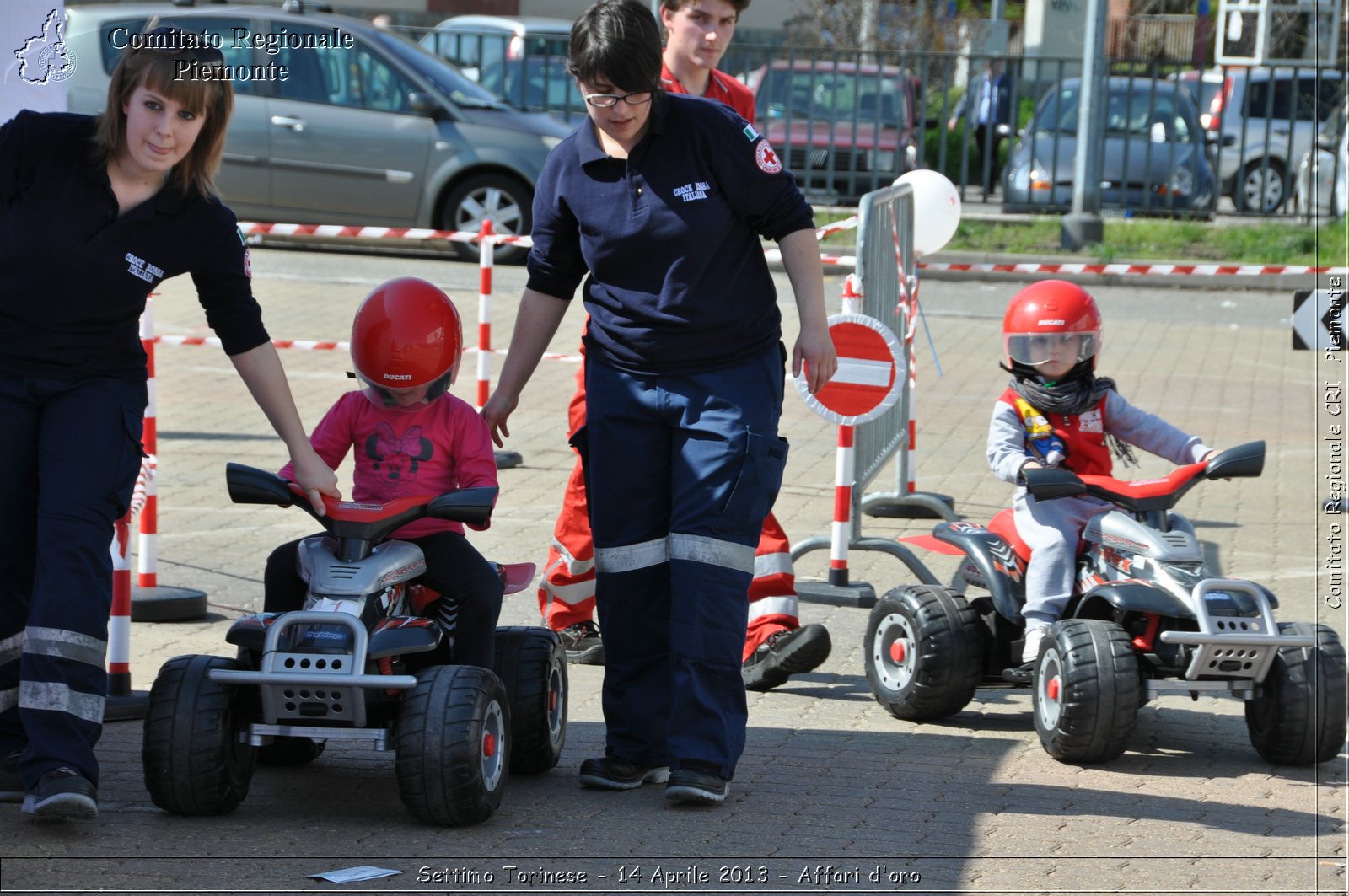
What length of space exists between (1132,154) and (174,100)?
55.7 feet

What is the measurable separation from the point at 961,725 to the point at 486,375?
14.9ft

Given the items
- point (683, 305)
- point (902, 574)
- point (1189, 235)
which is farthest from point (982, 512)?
point (1189, 235)

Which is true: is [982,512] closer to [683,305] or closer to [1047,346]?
[1047,346]

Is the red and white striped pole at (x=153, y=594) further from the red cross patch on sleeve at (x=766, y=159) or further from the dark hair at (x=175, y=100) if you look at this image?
the red cross patch on sleeve at (x=766, y=159)

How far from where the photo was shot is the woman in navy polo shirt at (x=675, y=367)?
15.6ft

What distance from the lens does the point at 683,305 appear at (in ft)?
15.6

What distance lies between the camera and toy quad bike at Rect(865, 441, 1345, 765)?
5.20 meters

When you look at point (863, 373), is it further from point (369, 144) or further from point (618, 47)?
point (369, 144)

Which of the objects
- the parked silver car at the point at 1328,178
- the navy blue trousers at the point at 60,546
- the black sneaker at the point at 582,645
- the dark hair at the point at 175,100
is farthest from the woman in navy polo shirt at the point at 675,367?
the parked silver car at the point at 1328,178

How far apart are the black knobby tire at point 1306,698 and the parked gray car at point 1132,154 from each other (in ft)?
49.3

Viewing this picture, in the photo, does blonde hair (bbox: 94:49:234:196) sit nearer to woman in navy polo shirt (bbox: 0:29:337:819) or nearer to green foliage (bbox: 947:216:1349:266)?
woman in navy polo shirt (bbox: 0:29:337:819)

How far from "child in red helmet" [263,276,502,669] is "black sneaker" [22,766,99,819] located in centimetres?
72
